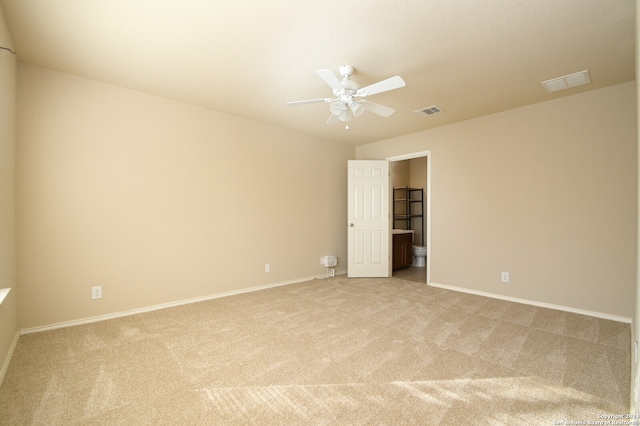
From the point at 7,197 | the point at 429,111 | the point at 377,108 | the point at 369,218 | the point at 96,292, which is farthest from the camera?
the point at 369,218

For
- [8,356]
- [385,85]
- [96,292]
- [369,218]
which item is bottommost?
[8,356]

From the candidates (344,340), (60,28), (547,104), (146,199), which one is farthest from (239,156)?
(547,104)

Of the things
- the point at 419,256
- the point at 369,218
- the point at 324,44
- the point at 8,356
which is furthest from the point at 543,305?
the point at 8,356

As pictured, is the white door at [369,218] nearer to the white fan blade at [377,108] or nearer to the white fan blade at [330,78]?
the white fan blade at [377,108]

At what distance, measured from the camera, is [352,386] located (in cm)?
182

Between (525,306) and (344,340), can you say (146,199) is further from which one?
(525,306)

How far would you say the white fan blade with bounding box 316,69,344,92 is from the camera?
7.29ft

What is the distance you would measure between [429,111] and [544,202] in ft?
5.84

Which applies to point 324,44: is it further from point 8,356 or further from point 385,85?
point 8,356

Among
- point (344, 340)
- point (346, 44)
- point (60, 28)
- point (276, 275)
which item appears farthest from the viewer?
point (276, 275)

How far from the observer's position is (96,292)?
2945 mm

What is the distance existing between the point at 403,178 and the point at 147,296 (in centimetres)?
563

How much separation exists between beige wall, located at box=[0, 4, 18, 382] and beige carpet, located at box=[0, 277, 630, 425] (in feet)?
0.74

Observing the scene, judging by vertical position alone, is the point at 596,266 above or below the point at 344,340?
above
